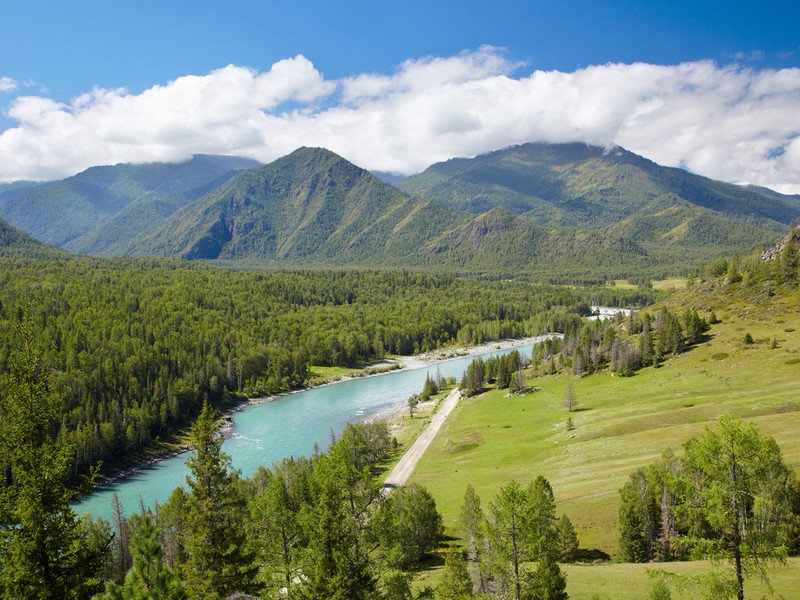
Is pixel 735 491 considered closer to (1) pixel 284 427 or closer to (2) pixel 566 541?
(2) pixel 566 541

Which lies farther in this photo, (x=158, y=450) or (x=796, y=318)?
(x=796, y=318)

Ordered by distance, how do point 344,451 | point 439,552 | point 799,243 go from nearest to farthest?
point 344,451 < point 439,552 < point 799,243

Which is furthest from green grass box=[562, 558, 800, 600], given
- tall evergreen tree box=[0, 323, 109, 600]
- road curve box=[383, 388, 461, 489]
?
road curve box=[383, 388, 461, 489]

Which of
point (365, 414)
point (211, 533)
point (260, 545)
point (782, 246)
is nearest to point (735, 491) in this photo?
point (211, 533)

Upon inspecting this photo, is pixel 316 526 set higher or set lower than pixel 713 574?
higher

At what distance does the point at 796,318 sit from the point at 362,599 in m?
137

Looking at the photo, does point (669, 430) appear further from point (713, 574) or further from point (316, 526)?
point (316, 526)

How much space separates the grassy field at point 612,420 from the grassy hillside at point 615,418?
20cm

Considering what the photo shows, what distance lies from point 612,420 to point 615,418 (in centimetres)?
157

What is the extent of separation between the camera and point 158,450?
112312mm

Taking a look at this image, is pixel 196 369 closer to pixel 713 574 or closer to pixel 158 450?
pixel 158 450

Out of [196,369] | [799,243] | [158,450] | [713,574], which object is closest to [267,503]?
[713,574]

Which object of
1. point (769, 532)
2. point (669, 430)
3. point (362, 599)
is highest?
point (769, 532)

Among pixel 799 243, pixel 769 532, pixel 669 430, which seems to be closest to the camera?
pixel 769 532
